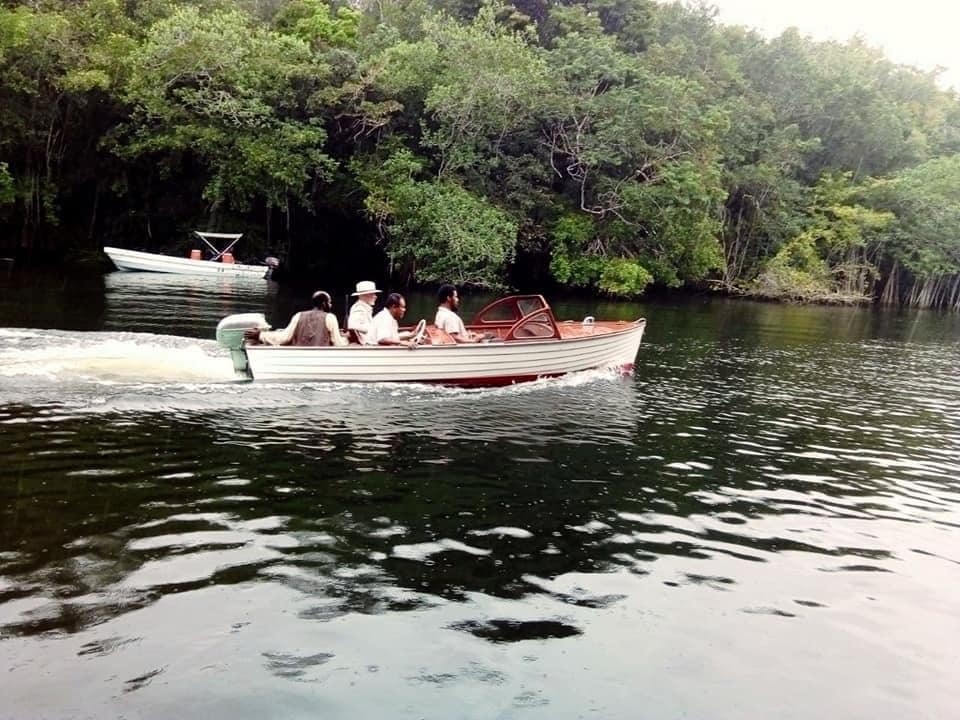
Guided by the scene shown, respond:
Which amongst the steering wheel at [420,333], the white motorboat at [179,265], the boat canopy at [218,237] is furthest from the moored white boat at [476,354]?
the boat canopy at [218,237]

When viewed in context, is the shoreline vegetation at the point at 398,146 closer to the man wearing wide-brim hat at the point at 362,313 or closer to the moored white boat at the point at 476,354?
the moored white boat at the point at 476,354

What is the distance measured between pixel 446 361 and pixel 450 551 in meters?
6.37

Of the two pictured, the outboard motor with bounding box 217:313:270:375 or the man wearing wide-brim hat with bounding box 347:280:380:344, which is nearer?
the outboard motor with bounding box 217:313:270:375

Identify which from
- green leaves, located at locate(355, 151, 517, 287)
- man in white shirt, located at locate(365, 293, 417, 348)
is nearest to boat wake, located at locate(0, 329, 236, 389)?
man in white shirt, located at locate(365, 293, 417, 348)

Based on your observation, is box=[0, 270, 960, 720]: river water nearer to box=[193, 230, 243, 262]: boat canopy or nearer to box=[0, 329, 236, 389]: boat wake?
box=[0, 329, 236, 389]: boat wake

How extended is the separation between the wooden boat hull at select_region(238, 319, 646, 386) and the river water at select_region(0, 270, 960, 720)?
306mm

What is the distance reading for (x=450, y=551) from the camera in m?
6.11

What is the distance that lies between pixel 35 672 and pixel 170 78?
30.9 meters

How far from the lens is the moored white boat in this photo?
11.2 meters

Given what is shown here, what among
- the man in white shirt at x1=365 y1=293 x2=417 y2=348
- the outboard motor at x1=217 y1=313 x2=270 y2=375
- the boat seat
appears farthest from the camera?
the boat seat

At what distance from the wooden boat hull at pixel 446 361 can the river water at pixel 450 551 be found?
306 millimetres

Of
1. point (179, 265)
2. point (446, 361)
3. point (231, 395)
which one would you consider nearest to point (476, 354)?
point (446, 361)

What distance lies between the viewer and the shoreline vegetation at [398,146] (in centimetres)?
3078

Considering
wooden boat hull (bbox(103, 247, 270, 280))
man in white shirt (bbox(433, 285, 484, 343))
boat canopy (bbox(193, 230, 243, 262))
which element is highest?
boat canopy (bbox(193, 230, 243, 262))
